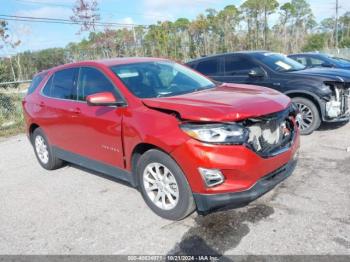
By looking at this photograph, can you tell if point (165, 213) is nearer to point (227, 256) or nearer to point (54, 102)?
point (227, 256)

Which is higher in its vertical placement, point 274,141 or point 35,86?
point 35,86

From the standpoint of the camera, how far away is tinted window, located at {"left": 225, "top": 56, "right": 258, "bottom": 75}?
757cm

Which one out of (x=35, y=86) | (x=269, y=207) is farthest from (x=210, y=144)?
(x=35, y=86)

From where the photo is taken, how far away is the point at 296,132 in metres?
4.16

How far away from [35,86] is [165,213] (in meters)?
3.66

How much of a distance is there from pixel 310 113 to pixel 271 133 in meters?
3.31

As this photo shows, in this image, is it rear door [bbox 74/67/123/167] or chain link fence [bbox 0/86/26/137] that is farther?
chain link fence [bbox 0/86/26/137]

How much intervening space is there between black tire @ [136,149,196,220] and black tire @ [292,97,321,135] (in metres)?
3.80

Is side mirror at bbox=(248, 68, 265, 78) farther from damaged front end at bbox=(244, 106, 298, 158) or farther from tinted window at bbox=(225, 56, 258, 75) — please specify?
Answer: damaged front end at bbox=(244, 106, 298, 158)

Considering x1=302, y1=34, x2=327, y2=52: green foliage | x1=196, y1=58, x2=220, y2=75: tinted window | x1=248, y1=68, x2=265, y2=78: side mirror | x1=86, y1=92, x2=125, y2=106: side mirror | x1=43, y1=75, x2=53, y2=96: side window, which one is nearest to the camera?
x1=86, y1=92, x2=125, y2=106: side mirror

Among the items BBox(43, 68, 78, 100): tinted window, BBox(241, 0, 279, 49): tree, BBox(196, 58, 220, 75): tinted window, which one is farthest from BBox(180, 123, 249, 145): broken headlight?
BBox(241, 0, 279, 49): tree

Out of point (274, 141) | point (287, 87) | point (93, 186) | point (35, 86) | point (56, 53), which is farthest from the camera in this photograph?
point (56, 53)

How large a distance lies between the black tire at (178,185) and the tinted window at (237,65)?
4.44 m

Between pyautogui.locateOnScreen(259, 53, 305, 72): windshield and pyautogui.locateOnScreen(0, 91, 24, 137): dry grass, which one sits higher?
pyautogui.locateOnScreen(259, 53, 305, 72): windshield
